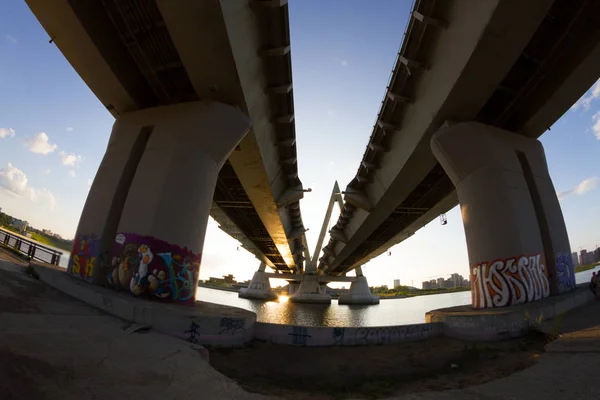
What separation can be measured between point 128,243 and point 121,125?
7.21 meters

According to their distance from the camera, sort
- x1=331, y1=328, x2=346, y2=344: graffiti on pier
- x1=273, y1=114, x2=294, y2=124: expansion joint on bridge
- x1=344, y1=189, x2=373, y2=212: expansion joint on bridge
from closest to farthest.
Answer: x1=331, y1=328, x2=346, y2=344: graffiti on pier → x1=273, y1=114, x2=294, y2=124: expansion joint on bridge → x1=344, y1=189, x2=373, y2=212: expansion joint on bridge

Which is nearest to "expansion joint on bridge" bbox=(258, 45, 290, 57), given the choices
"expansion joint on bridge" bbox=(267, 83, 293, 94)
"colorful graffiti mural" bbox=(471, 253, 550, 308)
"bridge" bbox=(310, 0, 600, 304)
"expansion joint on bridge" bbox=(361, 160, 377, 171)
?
"expansion joint on bridge" bbox=(267, 83, 293, 94)

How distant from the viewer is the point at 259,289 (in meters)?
74.9

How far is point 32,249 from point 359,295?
66.5 m

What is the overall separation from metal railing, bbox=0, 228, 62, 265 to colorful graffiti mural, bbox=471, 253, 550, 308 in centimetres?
2357

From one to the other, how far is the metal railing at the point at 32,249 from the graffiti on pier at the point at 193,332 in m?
14.5

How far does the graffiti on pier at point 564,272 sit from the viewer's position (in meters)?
14.8

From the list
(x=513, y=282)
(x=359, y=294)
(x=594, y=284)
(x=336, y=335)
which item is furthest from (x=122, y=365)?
(x=359, y=294)

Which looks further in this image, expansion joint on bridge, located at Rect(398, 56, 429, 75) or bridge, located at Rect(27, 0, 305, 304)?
expansion joint on bridge, located at Rect(398, 56, 429, 75)

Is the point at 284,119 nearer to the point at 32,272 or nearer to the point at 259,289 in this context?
the point at 32,272

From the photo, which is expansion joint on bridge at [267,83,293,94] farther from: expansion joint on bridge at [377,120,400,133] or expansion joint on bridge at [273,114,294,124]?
expansion joint on bridge at [377,120,400,133]

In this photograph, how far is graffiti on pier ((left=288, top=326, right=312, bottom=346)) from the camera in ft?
39.2

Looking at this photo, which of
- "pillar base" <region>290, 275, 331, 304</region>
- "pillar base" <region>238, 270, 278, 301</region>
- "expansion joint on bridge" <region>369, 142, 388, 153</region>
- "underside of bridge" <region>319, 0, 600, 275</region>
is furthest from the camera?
"pillar base" <region>238, 270, 278, 301</region>

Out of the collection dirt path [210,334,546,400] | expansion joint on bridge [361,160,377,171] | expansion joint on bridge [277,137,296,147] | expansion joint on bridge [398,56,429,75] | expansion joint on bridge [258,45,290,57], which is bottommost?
dirt path [210,334,546,400]
